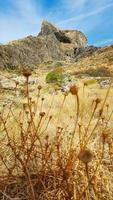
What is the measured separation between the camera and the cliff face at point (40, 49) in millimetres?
65975

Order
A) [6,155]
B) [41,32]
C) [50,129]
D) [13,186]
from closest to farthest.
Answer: [13,186], [6,155], [50,129], [41,32]

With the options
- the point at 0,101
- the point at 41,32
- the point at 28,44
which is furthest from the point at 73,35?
the point at 0,101

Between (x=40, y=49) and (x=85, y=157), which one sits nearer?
(x=85, y=157)

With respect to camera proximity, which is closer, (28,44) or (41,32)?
(28,44)

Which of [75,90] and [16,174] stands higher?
[75,90]

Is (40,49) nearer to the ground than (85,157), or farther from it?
nearer to the ground

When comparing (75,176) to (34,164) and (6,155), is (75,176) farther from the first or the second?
(6,155)

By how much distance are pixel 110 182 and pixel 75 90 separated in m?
1.80

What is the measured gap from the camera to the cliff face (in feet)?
216

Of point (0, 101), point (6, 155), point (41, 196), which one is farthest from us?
point (0, 101)

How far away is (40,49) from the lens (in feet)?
315

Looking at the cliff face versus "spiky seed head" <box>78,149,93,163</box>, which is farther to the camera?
the cliff face

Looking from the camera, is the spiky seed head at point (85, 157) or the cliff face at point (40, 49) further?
the cliff face at point (40, 49)

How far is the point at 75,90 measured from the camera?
2199mm
